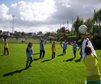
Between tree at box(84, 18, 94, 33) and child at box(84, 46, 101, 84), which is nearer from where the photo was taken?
child at box(84, 46, 101, 84)

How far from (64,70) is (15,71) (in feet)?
12.0

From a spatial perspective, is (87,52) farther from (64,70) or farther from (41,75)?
(64,70)

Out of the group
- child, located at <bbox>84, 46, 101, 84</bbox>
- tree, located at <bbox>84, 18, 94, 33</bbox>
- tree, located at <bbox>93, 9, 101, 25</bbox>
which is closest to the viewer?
child, located at <bbox>84, 46, 101, 84</bbox>

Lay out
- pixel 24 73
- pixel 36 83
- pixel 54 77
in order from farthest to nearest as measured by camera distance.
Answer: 1. pixel 24 73
2. pixel 54 77
3. pixel 36 83

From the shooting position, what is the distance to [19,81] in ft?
56.6

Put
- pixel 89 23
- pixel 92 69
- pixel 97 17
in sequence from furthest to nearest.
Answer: pixel 89 23 → pixel 97 17 → pixel 92 69

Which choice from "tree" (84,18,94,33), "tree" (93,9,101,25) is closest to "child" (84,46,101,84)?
"tree" (93,9,101,25)

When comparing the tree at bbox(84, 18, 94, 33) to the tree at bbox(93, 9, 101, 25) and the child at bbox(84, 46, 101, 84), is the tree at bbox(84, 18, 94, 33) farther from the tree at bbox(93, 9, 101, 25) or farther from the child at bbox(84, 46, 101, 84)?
the child at bbox(84, 46, 101, 84)

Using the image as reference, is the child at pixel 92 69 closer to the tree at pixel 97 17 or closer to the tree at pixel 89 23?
the tree at pixel 97 17

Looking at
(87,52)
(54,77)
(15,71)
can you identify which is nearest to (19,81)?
(54,77)

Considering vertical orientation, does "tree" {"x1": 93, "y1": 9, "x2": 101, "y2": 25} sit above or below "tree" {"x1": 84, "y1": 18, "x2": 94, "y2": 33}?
above

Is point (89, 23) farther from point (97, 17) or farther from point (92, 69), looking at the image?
point (92, 69)

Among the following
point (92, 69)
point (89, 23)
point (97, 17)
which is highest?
point (97, 17)

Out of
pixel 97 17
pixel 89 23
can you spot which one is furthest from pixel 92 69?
pixel 89 23
